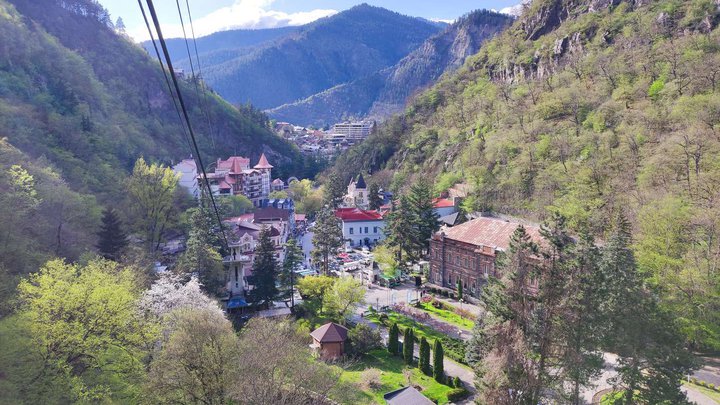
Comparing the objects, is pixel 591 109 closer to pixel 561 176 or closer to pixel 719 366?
pixel 561 176

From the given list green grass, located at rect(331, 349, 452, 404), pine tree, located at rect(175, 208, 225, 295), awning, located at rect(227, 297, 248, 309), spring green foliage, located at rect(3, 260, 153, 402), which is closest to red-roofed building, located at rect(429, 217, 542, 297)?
green grass, located at rect(331, 349, 452, 404)

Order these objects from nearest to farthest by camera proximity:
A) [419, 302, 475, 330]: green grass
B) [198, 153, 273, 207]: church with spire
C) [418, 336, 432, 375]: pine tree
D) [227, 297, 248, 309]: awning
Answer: [418, 336, 432, 375]: pine tree, [227, 297, 248, 309]: awning, [419, 302, 475, 330]: green grass, [198, 153, 273, 207]: church with spire

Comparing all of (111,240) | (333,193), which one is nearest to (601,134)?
(333,193)

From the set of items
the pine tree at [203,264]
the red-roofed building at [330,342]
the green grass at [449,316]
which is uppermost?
the pine tree at [203,264]

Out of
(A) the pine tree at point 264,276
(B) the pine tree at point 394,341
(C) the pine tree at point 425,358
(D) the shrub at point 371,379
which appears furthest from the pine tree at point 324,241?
(D) the shrub at point 371,379

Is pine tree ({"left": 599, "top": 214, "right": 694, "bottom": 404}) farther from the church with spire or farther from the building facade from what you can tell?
the church with spire

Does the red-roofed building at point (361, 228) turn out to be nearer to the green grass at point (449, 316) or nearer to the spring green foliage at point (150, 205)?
the green grass at point (449, 316)
